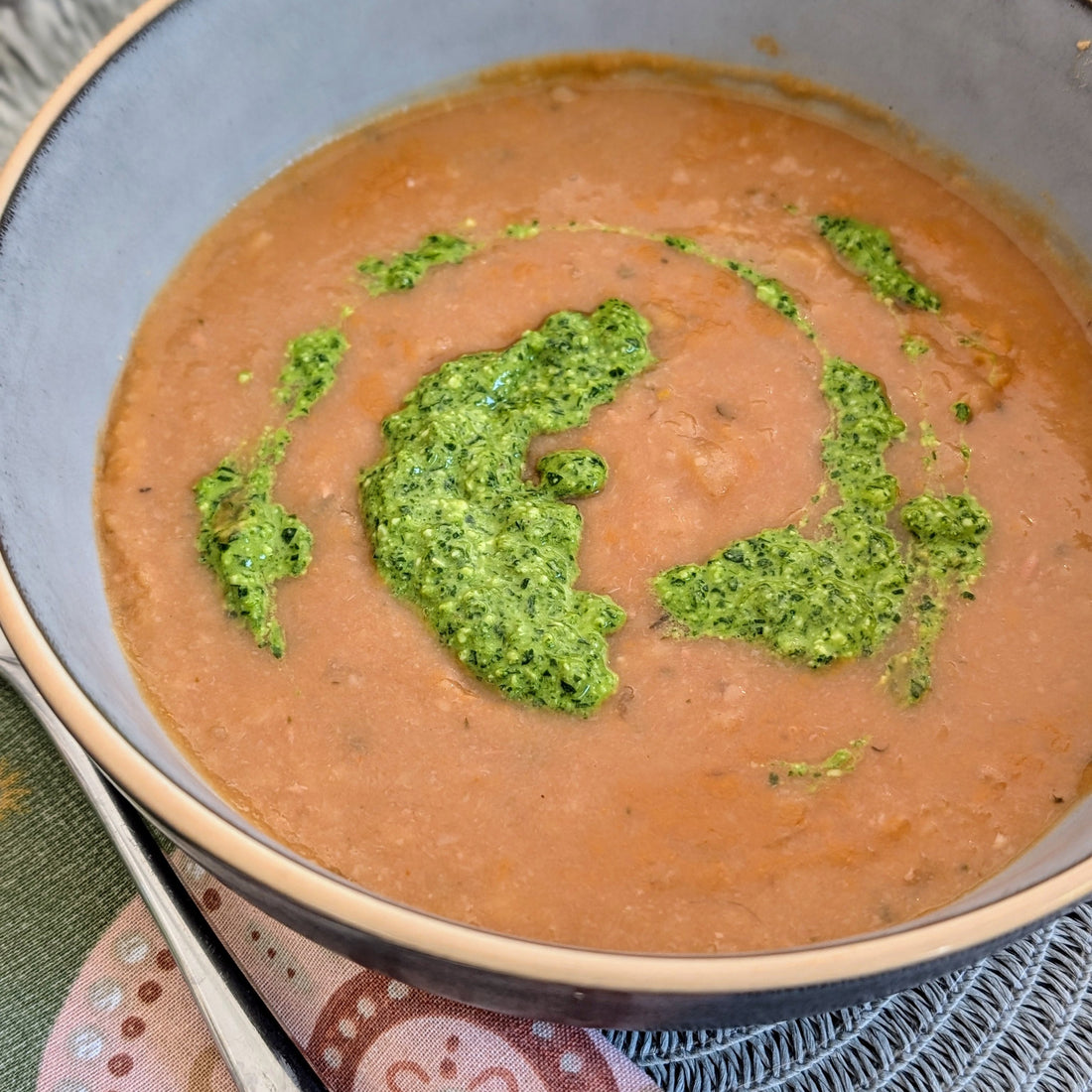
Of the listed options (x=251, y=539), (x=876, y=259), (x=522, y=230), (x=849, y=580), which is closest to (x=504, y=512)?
(x=251, y=539)

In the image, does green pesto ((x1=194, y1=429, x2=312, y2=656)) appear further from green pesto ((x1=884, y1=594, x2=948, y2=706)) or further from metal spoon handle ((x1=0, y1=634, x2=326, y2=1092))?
green pesto ((x1=884, y1=594, x2=948, y2=706))

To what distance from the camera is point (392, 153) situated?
227 centimetres

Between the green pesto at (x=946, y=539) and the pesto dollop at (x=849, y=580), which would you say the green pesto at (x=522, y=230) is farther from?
the green pesto at (x=946, y=539)

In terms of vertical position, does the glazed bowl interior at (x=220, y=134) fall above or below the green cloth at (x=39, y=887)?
above

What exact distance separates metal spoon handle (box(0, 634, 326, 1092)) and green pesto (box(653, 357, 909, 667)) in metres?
0.78

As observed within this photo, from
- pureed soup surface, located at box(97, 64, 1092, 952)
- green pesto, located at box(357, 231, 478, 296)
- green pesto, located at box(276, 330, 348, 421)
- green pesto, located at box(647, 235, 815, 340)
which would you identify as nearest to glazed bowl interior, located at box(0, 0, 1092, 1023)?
pureed soup surface, located at box(97, 64, 1092, 952)

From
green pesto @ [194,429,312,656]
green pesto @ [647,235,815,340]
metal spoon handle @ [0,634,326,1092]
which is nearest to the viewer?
metal spoon handle @ [0,634,326,1092]

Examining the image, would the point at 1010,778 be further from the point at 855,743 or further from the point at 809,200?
the point at 809,200

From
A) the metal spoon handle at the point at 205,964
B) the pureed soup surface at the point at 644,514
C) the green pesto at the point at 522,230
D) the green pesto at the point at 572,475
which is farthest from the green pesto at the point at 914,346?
the metal spoon handle at the point at 205,964

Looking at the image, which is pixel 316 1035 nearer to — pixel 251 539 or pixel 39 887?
pixel 39 887

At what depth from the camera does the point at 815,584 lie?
170 cm

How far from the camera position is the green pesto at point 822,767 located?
62.1 inches

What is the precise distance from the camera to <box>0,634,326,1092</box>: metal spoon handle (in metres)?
1.45

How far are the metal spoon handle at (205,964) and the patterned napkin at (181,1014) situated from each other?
4cm
